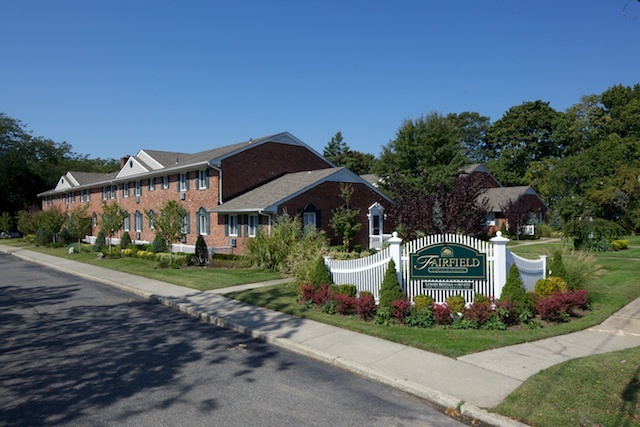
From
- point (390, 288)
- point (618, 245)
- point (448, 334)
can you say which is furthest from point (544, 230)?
point (448, 334)

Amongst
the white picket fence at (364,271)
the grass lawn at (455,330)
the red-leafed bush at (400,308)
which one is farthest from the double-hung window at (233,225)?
the red-leafed bush at (400,308)

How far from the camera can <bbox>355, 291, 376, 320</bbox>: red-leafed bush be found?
403 inches

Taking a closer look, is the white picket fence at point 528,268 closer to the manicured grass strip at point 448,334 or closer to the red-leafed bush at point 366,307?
the manicured grass strip at point 448,334

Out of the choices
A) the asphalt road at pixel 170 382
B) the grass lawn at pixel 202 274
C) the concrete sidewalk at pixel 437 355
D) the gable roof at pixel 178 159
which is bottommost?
the asphalt road at pixel 170 382

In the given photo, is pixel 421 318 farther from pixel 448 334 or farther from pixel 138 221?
pixel 138 221

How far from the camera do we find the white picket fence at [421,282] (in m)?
10.1

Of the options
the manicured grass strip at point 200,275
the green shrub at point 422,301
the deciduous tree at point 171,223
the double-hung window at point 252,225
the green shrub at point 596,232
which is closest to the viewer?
the green shrub at point 422,301

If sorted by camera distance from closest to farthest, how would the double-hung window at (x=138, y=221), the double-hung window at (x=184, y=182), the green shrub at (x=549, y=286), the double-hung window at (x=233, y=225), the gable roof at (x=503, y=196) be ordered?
the green shrub at (x=549, y=286) → the double-hung window at (x=233, y=225) → the double-hung window at (x=184, y=182) → the double-hung window at (x=138, y=221) → the gable roof at (x=503, y=196)

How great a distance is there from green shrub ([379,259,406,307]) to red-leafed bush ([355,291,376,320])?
0.70 feet

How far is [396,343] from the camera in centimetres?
854

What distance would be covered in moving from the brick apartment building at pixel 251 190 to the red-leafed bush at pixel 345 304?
1166cm

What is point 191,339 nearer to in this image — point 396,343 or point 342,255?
point 396,343

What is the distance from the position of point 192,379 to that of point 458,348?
451cm

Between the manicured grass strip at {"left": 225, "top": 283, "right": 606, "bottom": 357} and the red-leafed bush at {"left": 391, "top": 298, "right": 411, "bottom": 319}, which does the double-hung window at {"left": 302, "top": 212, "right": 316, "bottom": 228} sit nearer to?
the manicured grass strip at {"left": 225, "top": 283, "right": 606, "bottom": 357}
